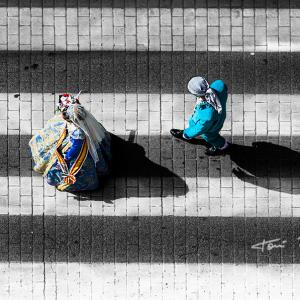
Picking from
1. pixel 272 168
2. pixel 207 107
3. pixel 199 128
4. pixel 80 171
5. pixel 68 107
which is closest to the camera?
pixel 68 107

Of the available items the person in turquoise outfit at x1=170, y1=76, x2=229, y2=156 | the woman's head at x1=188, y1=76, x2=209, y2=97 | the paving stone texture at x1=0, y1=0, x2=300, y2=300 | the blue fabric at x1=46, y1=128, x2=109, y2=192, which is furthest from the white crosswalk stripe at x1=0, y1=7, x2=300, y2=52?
the blue fabric at x1=46, y1=128, x2=109, y2=192

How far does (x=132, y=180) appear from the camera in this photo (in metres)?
9.90

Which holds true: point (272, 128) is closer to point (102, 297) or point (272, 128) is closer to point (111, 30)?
point (111, 30)

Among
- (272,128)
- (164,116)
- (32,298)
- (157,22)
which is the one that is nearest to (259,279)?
(272,128)

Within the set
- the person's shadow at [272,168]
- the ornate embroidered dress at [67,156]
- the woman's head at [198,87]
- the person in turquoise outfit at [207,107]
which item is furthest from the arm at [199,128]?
the ornate embroidered dress at [67,156]

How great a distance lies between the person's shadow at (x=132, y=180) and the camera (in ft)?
32.4

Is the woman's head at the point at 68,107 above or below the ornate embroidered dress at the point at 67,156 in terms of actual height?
above

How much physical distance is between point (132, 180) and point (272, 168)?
234cm

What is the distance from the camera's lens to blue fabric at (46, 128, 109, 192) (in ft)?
28.0

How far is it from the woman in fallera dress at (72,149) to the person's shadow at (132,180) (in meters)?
0.20

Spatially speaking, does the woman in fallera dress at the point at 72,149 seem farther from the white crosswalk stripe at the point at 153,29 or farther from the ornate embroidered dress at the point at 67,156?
the white crosswalk stripe at the point at 153,29

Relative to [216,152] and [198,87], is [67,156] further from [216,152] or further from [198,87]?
[216,152]

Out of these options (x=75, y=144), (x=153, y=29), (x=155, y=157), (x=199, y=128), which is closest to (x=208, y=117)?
(x=199, y=128)

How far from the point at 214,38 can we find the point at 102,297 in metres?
4.72
